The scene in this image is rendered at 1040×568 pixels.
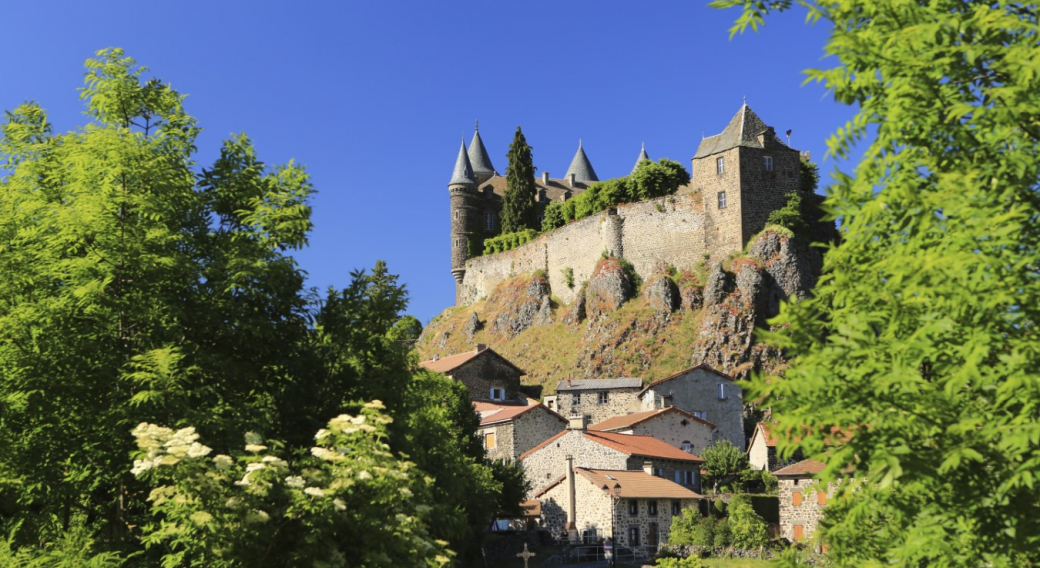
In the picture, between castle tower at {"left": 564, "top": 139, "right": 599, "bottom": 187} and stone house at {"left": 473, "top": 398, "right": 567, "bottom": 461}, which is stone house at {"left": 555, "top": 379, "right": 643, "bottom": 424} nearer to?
stone house at {"left": 473, "top": 398, "right": 567, "bottom": 461}

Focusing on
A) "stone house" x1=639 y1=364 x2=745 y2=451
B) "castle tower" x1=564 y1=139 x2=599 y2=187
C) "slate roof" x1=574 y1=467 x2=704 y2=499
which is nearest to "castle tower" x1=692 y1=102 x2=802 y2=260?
"stone house" x1=639 y1=364 x2=745 y2=451

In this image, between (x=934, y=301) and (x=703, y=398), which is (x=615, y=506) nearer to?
(x=703, y=398)

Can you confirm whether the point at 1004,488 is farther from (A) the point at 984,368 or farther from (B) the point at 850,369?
(B) the point at 850,369

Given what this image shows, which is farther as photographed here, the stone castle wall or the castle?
the stone castle wall

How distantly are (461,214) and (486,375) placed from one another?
33.5 meters

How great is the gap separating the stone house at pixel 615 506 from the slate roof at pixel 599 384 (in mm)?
17332

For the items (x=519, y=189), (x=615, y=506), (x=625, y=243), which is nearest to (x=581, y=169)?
(x=519, y=189)

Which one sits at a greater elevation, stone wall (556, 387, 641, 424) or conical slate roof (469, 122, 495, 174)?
conical slate roof (469, 122, 495, 174)

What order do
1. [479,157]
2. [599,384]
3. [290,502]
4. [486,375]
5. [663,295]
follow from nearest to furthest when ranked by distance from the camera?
[290,502] → [599,384] → [486,375] → [663,295] → [479,157]

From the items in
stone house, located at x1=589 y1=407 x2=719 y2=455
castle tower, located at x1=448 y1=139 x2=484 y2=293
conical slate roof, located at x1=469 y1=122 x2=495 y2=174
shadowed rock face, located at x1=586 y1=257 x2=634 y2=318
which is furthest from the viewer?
conical slate roof, located at x1=469 y1=122 x2=495 y2=174

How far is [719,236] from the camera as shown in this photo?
72125 mm

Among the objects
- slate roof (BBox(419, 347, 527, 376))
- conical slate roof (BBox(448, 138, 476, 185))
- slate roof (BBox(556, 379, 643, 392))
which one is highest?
conical slate roof (BBox(448, 138, 476, 185))

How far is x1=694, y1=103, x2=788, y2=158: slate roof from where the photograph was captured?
7238 centimetres

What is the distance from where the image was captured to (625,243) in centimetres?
7750
